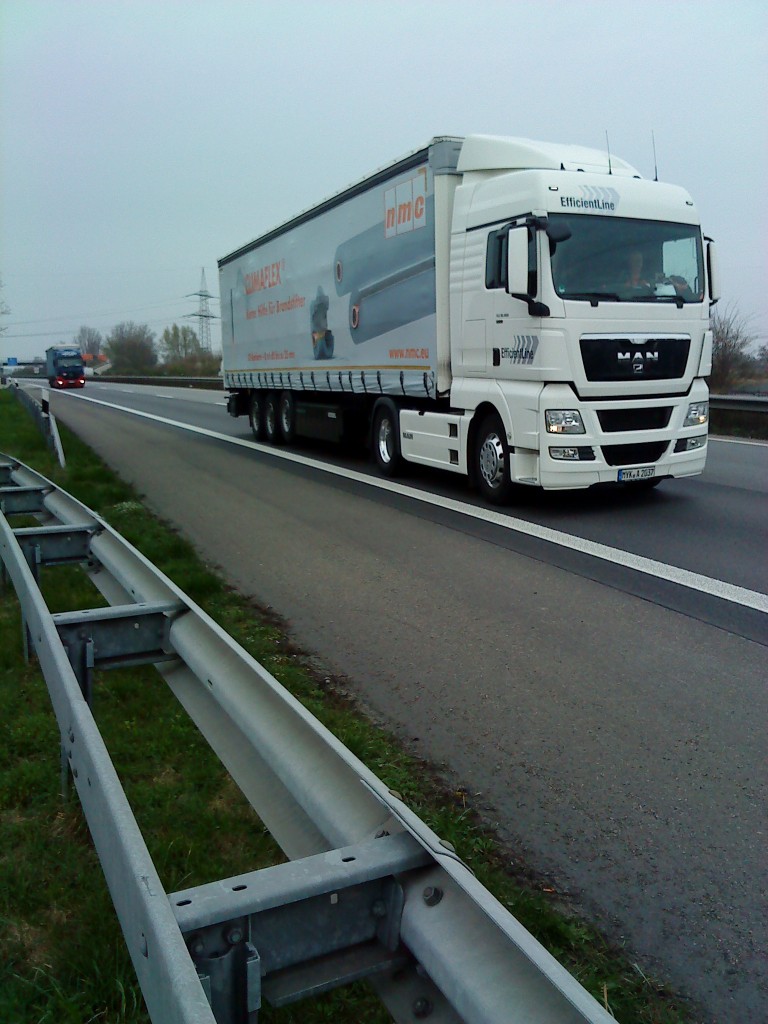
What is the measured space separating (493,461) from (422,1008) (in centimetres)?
928

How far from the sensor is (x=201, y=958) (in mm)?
1809

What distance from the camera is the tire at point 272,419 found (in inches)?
762

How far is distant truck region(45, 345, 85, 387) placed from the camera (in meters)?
72.1

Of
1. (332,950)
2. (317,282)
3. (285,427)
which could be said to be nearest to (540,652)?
(332,950)

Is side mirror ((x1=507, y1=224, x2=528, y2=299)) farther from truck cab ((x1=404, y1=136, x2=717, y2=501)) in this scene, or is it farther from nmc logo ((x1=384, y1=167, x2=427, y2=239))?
nmc logo ((x1=384, y1=167, x2=427, y2=239))

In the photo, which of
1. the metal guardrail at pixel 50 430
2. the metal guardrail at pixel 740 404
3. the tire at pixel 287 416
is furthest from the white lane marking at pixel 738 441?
the metal guardrail at pixel 50 430

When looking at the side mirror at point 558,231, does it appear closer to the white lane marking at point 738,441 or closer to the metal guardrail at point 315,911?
the metal guardrail at point 315,911

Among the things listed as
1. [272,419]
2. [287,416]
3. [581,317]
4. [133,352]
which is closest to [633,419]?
[581,317]

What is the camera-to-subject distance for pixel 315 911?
1.94m

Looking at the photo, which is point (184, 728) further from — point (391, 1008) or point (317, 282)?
point (317, 282)

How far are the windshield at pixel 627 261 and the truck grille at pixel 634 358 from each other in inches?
17.2

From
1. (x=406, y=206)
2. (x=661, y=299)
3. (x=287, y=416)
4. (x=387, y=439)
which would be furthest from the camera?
(x=287, y=416)

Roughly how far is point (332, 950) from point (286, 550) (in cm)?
718

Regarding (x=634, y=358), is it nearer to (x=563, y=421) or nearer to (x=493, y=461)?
(x=563, y=421)
